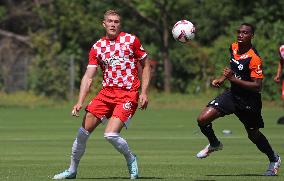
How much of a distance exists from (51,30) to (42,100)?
7625 millimetres

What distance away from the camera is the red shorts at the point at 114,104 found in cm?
1352

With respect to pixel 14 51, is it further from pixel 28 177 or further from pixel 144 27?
pixel 28 177

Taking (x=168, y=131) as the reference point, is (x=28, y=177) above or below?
above

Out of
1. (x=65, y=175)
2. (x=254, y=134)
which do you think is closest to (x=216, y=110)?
(x=254, y=134)

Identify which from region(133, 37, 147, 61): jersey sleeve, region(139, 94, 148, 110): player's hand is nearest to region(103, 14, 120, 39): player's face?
region(133, 37, 147, 61): jersey sleeve

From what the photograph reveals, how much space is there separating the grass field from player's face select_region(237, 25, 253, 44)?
1.82 meters

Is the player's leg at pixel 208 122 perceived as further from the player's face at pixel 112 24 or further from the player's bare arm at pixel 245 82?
the player's face at pixel 112 24

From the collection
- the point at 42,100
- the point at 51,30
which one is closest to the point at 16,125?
the point at 42,100

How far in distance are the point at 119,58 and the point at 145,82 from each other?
448 mm

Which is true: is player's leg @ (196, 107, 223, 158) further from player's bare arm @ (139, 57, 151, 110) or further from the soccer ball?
player's bare arm @ (139, 57, 151, 110)

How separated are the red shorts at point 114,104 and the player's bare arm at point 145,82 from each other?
0.21m

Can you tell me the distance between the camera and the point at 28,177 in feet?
45.5

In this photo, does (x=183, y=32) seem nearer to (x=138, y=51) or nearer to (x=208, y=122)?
(x=208, y=122)

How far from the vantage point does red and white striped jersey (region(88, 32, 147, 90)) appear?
13586mm
